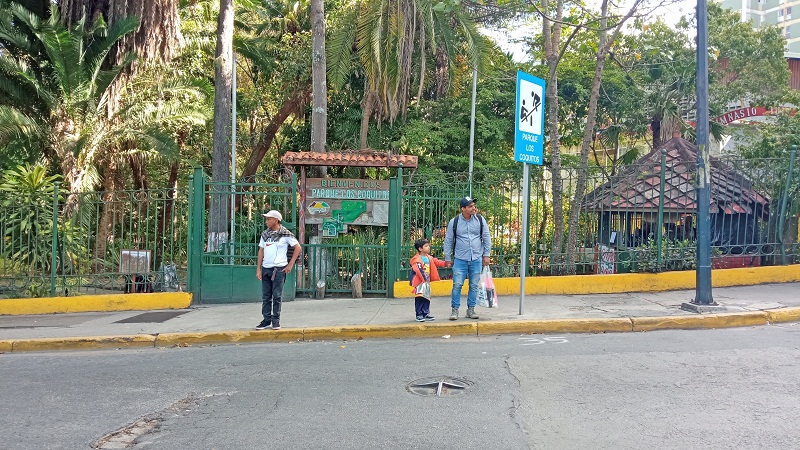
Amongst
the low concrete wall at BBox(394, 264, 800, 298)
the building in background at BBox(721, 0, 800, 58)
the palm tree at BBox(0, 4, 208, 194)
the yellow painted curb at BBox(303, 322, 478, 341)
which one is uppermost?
the building in background at BBox(721, 0, 800, 58)

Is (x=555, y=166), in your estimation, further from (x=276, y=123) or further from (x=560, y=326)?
(x=276, y=123)

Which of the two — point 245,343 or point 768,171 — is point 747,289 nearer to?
point 768,171

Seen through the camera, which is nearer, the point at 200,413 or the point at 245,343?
the point at 200,413

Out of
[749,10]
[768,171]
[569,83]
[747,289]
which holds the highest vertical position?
[749,10]

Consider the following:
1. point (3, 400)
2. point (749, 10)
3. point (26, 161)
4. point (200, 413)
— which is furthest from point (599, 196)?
point (749, 10)

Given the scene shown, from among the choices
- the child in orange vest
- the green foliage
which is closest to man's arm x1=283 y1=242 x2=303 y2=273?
the child in orange vest

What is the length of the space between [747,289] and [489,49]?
8.12 meters

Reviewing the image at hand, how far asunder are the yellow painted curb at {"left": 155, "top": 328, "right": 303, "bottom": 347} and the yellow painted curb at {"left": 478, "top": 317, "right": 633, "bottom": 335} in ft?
8.27

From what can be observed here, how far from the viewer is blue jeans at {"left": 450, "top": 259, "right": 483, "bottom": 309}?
8.03 meters

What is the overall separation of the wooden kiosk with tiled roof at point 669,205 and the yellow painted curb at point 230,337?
573 centimetres

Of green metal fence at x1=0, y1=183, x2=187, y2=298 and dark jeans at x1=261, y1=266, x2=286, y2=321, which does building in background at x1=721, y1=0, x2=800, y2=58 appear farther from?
dark jeans at x1=261, y1=266, x2=286, y2=321

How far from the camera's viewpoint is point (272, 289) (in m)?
7.97

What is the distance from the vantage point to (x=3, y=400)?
5277 mm

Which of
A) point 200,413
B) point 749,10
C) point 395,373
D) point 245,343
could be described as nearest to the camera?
point 200,413
